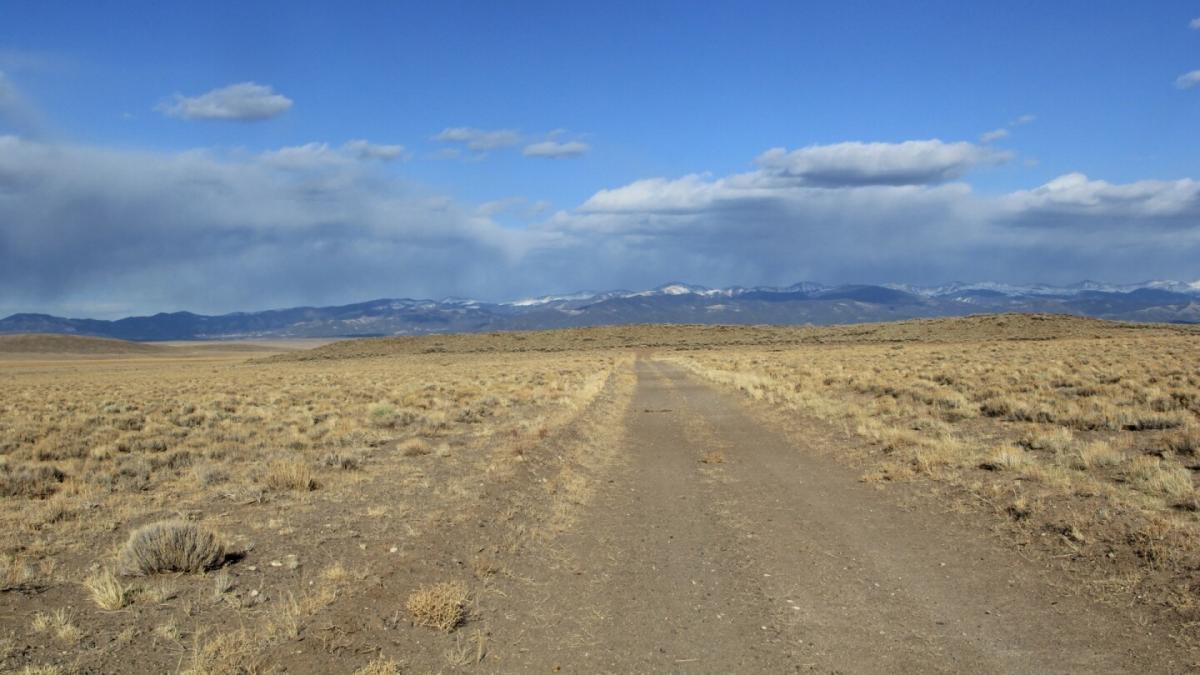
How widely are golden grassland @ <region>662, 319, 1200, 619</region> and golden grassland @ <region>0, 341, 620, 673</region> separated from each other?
674 centimetres

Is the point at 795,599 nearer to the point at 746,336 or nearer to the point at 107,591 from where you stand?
the point at 107,591

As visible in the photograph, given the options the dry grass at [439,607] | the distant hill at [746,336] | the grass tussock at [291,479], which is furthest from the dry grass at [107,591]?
the distant hill at [746,336]

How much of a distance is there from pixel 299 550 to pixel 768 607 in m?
5.12

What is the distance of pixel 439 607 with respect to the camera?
6.28 metres

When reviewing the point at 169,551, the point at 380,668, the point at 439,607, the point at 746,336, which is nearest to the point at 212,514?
the point at 169,551

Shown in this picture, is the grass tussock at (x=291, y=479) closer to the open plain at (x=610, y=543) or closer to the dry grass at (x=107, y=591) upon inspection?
the open plain at (x=610, y=543)

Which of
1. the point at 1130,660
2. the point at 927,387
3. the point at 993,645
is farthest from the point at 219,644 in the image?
the point at 927,387

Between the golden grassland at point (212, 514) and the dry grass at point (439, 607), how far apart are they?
2 centimetres

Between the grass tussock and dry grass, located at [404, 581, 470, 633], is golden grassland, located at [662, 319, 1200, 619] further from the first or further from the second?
the grass tussock

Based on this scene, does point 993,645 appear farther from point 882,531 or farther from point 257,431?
point 257,431

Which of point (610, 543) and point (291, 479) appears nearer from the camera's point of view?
point (610, 543)

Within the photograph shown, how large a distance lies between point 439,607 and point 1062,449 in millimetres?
12172

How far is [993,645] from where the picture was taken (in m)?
5.66

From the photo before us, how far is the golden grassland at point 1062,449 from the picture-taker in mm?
7668
